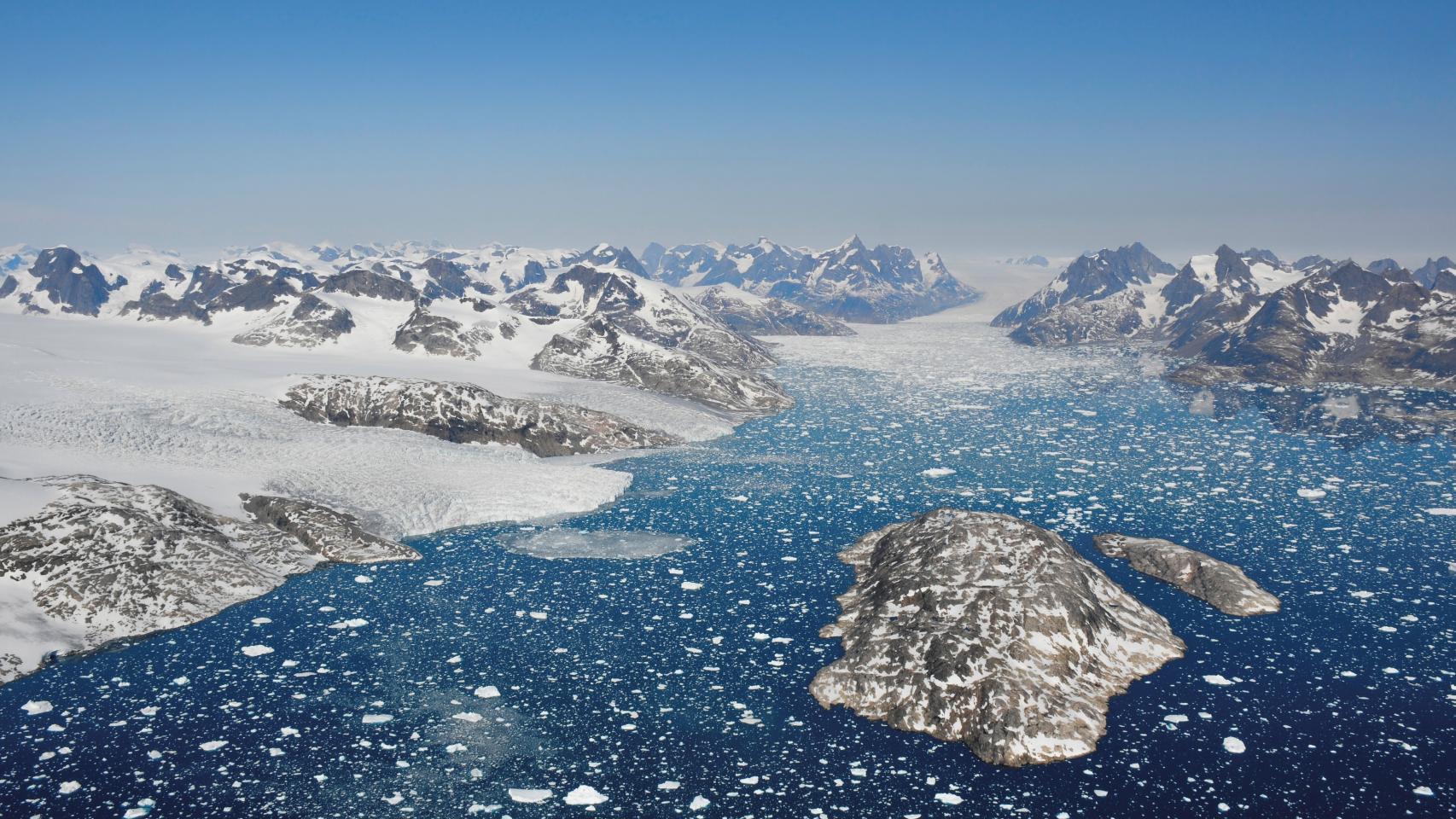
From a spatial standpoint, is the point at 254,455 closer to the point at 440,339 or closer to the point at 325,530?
the point at 325,530

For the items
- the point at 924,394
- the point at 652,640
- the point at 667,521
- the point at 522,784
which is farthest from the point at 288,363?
the point at 522,784

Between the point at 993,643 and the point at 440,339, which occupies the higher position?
the point at 440,339

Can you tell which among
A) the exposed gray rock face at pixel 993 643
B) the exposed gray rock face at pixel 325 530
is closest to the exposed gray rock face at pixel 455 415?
the exposed gray rock face at pixel 325 530

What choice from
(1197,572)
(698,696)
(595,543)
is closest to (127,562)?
(595,543)

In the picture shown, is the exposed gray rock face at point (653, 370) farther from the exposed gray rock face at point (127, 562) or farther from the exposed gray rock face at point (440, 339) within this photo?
the exposed gray rock face at point (127, 562)

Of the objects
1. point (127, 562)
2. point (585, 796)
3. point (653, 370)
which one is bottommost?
point (127, 562)

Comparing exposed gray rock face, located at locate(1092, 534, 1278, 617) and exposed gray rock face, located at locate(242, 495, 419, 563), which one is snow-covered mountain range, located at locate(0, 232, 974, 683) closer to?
exposed gray rock face, located at locate(242, 495, 419, 563)

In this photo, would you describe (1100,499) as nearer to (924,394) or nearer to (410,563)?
(410,563)
